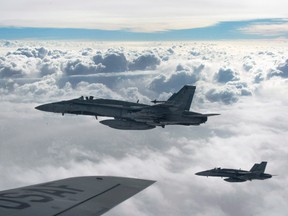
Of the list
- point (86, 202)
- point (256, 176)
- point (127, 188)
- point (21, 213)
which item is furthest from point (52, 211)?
point (256, 176)

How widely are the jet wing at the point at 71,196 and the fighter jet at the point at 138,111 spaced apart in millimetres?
53147

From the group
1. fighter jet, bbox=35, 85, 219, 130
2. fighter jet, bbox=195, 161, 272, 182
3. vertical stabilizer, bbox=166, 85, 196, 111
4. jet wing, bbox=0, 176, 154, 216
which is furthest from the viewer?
fighter jet, bbox=195, 161, 272, 182

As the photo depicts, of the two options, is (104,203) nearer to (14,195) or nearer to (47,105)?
(14,195)

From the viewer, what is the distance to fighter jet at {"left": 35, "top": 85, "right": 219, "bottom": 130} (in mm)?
72875

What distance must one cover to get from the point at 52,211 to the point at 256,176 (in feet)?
382

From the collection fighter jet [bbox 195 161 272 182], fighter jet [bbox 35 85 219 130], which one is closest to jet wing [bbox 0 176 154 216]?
fighter jet [bbox 35 85 219 130]

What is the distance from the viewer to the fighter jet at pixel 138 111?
2869 inches

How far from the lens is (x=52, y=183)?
1725cm

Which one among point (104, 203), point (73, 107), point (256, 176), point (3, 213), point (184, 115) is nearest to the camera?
point (3, 213)

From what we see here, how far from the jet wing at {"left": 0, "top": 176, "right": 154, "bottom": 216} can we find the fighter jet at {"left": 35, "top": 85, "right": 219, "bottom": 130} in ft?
174

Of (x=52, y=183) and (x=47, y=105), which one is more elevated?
(x=52, y=183)

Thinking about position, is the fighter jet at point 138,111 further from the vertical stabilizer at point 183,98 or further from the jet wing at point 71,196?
the jet wing at point 71,196

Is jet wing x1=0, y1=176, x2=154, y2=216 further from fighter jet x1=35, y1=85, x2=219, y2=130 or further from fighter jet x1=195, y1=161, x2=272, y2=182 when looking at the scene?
fighter jet x1=195, y1=161, x2=272, y2=182

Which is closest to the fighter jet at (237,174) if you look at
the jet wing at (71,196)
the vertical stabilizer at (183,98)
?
the vertical stabilizer at (183,98)
